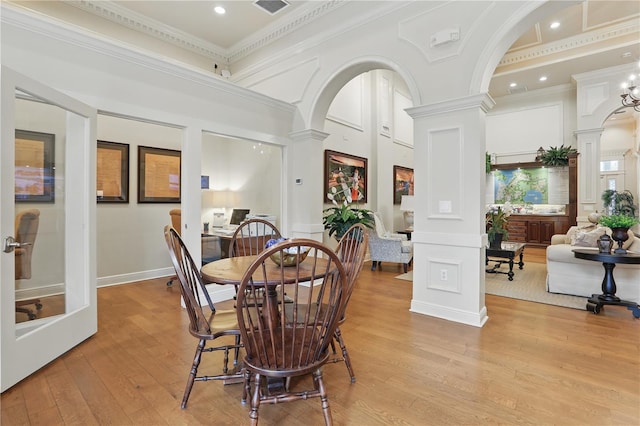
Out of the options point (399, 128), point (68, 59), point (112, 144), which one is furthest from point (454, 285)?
point (399, 128)

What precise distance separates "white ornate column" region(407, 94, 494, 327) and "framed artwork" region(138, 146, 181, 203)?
13.1 ft

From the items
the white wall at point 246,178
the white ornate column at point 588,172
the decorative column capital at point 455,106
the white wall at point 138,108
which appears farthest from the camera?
the white ornate column at point 588,172

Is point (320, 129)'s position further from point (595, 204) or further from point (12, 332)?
point (595, 204)

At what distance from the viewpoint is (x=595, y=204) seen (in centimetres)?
679

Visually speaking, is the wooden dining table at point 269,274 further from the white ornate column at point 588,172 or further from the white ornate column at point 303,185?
the white ornate column at point 588,172

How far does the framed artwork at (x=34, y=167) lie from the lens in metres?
2.26

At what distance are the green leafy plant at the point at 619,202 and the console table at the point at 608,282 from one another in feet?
28.1

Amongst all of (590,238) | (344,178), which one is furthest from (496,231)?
(344,178)

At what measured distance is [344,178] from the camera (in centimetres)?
636

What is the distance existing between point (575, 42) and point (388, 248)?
567 centimetres

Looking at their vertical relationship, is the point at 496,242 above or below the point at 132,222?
below

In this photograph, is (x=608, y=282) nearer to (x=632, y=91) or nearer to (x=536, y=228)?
(x=632, y=91)

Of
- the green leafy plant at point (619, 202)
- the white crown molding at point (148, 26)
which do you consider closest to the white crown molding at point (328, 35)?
the white crown molding at point (148, 26)

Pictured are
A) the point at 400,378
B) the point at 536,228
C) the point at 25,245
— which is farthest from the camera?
the point at 536,228
